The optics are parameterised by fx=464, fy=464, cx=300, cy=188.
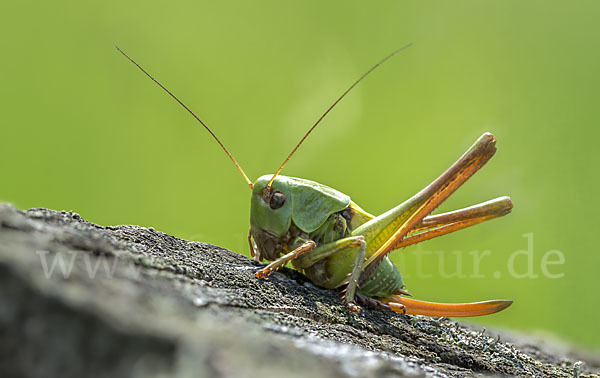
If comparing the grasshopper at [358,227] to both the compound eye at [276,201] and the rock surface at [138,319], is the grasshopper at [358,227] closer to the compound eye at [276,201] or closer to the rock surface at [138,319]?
the compound eye at [276,201]

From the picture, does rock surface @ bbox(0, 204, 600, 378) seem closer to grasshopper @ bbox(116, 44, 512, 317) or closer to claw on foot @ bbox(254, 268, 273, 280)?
claw on foot @ bbox(254, 268, 273, 280)

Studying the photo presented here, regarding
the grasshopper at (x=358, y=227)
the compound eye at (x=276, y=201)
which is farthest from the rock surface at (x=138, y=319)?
the compound eye at (x=276, y=201)

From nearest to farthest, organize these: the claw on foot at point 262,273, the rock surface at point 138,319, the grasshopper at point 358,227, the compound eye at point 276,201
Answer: the rock surface at point 138,319 → the claw on foot at point 262,273 → the grasshopper at point 358,227 → the compound eye at point 276,201

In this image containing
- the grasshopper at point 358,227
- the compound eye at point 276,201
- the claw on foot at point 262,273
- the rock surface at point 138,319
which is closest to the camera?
the rock surface at point 138,319

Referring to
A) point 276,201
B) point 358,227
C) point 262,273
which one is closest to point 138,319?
point 262,273

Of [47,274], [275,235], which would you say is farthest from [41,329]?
[275,235]

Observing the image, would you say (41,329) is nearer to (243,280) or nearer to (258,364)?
(258,364)
